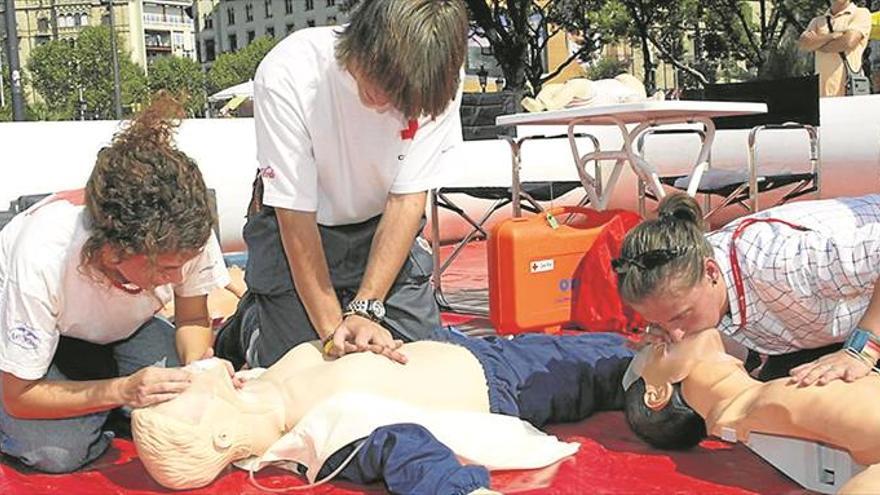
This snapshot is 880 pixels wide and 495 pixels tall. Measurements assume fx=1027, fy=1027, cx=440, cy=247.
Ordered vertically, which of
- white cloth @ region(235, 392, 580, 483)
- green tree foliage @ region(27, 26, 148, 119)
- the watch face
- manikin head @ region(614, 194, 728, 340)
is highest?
green tree foliage @ region(27, 26, 148, 119)

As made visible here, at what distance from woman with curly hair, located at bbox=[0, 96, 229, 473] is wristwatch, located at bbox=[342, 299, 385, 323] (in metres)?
0.31

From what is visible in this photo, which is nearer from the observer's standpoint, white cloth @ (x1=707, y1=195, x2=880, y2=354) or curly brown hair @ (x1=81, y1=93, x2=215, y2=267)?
curly brown hair @ (x1=81, y1=93, x2=215, y2=267)

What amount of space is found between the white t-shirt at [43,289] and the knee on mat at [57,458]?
26 cm

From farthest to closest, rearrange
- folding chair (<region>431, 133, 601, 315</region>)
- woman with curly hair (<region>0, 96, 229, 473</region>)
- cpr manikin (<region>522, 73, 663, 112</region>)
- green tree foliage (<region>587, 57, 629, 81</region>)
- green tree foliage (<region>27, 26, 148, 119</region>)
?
green tree foliage (<region>27, 26, 148, 119</region>) → green tree foliage (<region>587, 57, 629, 81</region>) → cpr manikin (<region>522, 73, 663, 112</region>) → folding chair (<region>431, 133, 601, 315</region>) → woman with curly hair (<region>0, 96, 229, 473</region>)

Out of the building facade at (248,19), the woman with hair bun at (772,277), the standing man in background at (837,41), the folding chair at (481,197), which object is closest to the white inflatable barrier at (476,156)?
the folding chair at (481,197)

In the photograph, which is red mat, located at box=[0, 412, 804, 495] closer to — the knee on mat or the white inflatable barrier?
the knee on mat

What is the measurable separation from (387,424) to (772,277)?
0.83 meters

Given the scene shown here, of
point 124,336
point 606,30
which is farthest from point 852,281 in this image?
point 606,30

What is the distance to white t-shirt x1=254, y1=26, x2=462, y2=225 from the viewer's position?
2.34 meters

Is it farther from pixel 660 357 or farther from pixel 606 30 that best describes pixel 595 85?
pixel 606 30

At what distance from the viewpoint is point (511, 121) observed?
→ 3.84 meters

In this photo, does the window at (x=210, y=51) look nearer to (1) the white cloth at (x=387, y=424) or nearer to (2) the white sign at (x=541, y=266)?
(2) the white sign at (x=541, y=266)

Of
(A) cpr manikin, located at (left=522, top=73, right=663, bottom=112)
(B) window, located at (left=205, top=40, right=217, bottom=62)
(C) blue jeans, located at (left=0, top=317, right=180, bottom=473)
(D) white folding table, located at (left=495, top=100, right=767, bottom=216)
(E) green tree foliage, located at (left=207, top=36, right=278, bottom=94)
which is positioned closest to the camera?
(C) blue jeans, located at (left=0, top=317, right=180, bottom=473)

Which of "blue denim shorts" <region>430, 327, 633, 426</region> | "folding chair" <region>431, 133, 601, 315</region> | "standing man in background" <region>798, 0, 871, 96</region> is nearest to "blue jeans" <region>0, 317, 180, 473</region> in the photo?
"blue denim shorts" <region>430, 327, 633, 426</region>
